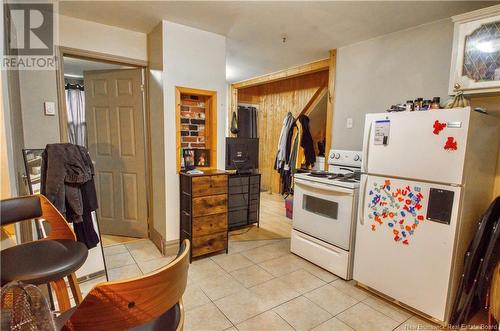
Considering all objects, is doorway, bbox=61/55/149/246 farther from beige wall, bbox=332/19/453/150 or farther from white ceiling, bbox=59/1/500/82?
beige wall, bbox=332/19/453/150

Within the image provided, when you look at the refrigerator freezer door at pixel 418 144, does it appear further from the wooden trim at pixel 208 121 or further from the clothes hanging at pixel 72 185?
the clothes hanging at pixel 72 185

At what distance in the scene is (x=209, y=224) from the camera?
8.83 ft

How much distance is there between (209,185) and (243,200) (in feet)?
3.53

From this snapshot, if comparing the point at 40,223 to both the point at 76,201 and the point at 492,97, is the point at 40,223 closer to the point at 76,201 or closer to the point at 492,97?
the point at 76,201

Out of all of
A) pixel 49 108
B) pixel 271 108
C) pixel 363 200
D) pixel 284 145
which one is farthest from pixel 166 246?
pixel 271 108

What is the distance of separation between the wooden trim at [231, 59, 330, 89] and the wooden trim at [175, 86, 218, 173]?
168 centimetres

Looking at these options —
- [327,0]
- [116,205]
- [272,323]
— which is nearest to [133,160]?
[116,205]

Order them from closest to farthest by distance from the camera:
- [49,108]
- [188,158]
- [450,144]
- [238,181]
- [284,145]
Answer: [450,144] < [49,108] < [188,158] < [238,181] < [284,145]

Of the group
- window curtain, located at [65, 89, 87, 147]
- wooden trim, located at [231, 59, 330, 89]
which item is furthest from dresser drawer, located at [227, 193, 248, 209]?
window curtain, located at [65, 89, 87, 147]

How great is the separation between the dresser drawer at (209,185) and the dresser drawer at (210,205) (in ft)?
0.16

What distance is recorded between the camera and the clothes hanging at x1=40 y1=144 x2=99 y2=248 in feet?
6.26

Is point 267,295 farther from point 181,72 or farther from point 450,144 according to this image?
point 181,72

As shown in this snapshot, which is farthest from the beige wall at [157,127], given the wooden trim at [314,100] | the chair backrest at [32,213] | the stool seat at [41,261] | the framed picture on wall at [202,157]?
the wooden trim at [314,100]

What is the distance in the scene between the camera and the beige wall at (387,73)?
7.82 feet
